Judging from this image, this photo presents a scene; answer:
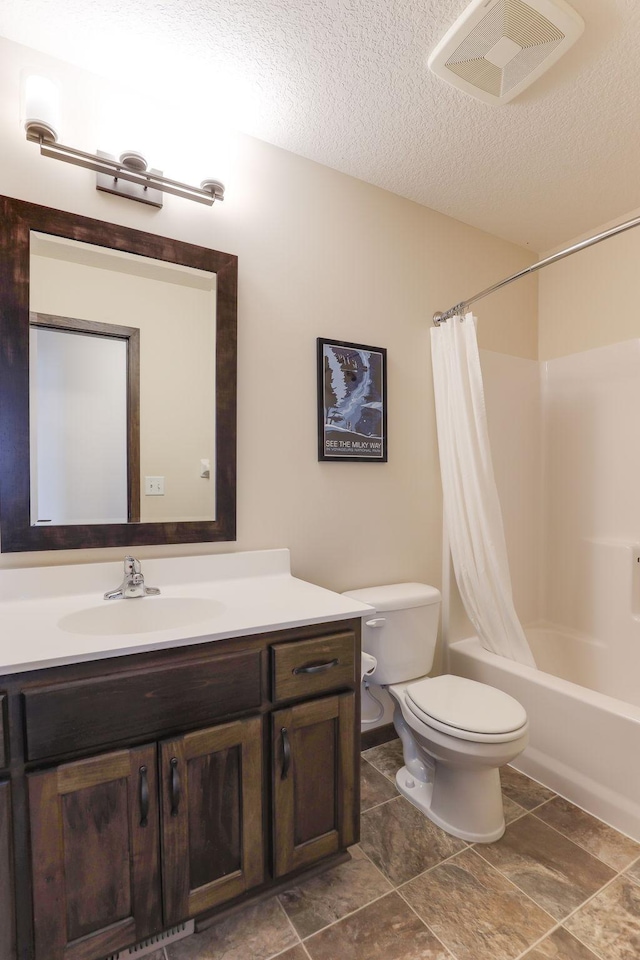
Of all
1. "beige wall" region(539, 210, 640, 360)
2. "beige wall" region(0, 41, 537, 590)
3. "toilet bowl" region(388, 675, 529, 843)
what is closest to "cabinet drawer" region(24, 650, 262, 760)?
"beige wall" region(0, 41, 537, 590)

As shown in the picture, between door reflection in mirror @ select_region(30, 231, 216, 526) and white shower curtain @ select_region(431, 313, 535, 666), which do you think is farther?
white shower curtain @ select_region(431, 313, 535, 666)

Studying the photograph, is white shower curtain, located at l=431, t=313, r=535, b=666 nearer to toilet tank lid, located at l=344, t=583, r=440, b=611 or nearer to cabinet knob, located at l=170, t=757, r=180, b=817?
toilet tank lid, located at l=344, t=583, r=440, b=611

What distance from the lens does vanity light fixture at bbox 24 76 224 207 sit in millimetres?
1336

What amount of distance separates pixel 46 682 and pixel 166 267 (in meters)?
1.30

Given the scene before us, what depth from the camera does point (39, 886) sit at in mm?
1005

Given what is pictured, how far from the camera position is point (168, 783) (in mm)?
1119

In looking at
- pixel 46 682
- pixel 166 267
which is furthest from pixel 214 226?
pixel 46 682

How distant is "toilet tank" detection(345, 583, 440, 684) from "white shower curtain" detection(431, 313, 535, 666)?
0.77ft

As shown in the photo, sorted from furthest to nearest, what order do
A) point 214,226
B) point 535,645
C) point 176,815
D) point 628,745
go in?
point 535,645
point 214,226
point 628,745
point 176,815

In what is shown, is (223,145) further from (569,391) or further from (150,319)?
(569,391)

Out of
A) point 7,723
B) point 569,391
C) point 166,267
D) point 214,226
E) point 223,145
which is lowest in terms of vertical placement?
point 7,723

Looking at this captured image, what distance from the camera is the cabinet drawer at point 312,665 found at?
127cm

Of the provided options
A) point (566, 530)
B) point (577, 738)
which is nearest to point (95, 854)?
point (577, 738)

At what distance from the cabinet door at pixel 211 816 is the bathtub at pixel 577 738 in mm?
1181
